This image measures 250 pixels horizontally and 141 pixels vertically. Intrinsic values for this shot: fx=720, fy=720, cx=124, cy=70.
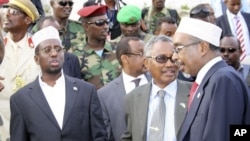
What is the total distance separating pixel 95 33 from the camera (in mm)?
9539

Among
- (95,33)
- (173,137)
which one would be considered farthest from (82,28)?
(173,137)

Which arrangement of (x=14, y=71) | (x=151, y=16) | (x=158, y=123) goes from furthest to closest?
(x=151, y=16) < (x=14, y=71) < (x=158, y=123)

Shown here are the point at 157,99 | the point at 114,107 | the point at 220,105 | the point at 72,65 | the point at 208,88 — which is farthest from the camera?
the point at 72,65

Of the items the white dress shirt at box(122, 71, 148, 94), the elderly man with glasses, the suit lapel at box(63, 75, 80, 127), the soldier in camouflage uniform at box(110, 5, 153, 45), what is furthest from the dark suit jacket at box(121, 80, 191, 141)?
the soldier in camouflage uniform at box(110, 5, 153, 45)

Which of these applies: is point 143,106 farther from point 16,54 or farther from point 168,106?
point 16,54

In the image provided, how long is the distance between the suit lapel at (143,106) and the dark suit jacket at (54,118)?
420 mm

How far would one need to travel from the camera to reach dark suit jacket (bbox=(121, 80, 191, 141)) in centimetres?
702

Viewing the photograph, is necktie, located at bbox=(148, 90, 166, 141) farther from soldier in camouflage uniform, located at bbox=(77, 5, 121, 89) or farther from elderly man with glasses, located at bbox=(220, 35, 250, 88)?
elderly man with glasses, located at bbox=(220, 35, 250, 88)

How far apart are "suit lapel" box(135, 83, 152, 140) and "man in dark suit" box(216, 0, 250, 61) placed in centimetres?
457

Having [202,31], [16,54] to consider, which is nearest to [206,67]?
[202,31]

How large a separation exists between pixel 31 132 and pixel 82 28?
10.7ft

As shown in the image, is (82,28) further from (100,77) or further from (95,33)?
(100,77)

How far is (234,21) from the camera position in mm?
Result: 11758

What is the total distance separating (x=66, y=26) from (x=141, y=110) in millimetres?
3241
